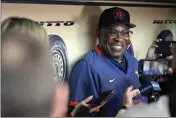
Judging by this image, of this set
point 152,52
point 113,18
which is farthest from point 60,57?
point 152,52

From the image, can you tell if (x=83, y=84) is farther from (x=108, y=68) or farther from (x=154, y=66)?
(x=154, y=66)

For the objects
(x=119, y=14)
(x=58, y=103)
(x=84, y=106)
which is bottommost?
(x=84, y=106)

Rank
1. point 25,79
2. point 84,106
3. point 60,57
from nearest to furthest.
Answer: point 25,79
point 84,106
point 60,57

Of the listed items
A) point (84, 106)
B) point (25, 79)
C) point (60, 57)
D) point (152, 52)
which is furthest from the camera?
point (152, 52)

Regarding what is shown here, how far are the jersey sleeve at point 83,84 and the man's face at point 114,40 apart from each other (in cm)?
11

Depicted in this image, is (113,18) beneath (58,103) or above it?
above

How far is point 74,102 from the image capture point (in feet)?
3.73

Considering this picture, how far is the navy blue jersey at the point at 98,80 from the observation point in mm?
1144

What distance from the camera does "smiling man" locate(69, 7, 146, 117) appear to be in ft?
3.77

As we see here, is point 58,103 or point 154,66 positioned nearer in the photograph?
point 58,103

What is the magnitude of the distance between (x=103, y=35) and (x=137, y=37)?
397 mm

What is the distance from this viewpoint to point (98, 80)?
117 centimetres

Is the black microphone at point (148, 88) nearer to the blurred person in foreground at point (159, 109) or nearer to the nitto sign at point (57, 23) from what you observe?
the nitto sign at point (57, 23)

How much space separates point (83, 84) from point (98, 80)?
0.19 ft
